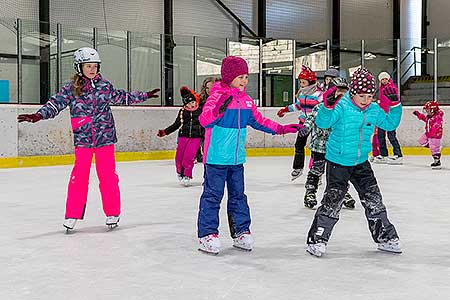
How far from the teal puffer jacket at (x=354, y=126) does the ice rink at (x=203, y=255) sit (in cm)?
54

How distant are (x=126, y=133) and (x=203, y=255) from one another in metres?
7.86

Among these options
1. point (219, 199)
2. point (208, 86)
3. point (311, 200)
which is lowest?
point (311, 200)

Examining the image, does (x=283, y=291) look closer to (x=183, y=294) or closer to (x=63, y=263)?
(x=183, y=294)

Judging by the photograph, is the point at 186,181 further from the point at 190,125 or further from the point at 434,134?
the point at 434,134

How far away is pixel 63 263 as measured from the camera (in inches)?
135

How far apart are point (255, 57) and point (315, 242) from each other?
32.6ft

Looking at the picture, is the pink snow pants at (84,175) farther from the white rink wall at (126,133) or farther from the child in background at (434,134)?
the child in background at (434,134)

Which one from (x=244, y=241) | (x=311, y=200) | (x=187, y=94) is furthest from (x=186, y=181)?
(x=244, y=241)

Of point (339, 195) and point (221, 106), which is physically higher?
point (221, 106)

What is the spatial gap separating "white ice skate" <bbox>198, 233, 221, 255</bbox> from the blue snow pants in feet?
0.08

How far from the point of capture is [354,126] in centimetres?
350

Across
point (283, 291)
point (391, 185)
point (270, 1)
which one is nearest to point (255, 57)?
point (270, 1)

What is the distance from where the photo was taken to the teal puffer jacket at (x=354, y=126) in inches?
137

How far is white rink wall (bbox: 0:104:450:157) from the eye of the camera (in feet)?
31.8
